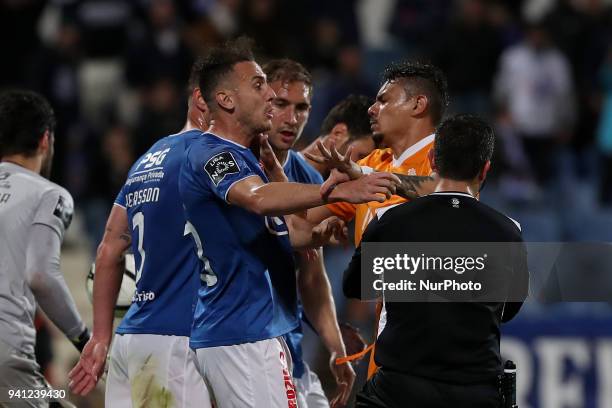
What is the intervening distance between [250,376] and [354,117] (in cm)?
227

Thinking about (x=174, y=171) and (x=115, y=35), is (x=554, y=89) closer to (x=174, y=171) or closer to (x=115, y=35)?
(x=115, y=35)

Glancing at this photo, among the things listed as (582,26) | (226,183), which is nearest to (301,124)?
(226,183)

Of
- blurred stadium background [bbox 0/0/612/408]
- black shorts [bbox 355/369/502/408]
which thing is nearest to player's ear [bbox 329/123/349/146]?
black shorts [bbox 355/369/502/408]

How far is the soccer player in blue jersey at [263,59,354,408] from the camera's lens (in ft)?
21.5

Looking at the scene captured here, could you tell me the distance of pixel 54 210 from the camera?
20.7ft

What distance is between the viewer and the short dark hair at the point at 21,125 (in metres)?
6.47

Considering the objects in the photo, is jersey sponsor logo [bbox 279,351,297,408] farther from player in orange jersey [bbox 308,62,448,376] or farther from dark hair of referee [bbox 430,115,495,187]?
dark hair of referee [bbox 430,115,495,187]

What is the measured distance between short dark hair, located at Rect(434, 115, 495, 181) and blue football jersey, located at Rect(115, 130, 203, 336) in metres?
1.32

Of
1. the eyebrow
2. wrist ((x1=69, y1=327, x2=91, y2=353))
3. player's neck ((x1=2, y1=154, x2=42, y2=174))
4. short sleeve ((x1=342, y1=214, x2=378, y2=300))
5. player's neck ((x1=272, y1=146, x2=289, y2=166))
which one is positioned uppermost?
the eyebrow

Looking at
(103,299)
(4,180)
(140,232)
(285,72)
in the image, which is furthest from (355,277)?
(4,180)

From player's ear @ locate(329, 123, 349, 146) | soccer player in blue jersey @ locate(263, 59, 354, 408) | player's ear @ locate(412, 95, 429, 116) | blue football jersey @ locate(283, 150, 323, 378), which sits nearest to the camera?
player's ear @ locate(412, 95, 429, 116)

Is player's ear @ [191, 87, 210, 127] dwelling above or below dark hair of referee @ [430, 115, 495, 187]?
above

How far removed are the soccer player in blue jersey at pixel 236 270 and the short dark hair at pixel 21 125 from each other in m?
1.39

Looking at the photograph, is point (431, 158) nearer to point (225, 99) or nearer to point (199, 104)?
point (225, 99)
